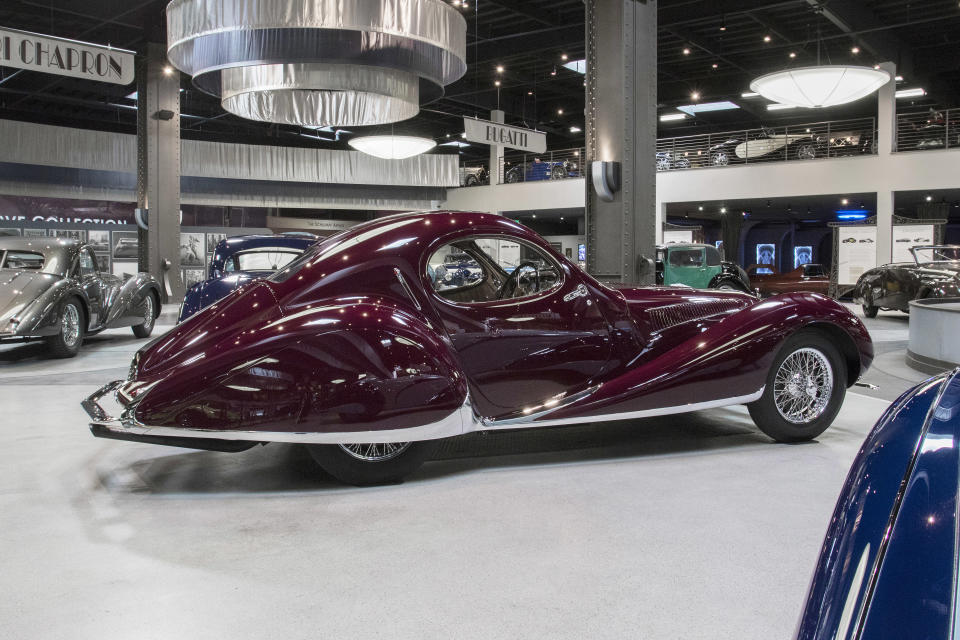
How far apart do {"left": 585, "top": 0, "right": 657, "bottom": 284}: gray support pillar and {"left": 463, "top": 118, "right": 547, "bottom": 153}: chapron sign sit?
5.59 m

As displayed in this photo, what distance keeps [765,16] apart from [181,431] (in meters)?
17.8

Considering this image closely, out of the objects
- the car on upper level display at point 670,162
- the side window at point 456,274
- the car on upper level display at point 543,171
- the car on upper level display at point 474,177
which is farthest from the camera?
the car on upper level display at point 474,177

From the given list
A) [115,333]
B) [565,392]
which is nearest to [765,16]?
[115,333]

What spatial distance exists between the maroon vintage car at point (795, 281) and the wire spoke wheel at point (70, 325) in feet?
52.2

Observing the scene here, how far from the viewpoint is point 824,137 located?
22.1 metres

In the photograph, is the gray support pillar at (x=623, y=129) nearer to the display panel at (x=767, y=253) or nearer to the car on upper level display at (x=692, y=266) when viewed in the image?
the car on upper level display at (x=692, y=266)

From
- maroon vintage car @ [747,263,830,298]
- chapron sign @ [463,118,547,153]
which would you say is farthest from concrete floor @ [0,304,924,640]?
maroon vintage car @ [747,263,830,298]

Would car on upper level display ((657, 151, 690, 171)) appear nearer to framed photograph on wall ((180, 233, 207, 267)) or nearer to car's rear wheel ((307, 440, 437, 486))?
framed photograph on wall ((180, 233, 207, 267))

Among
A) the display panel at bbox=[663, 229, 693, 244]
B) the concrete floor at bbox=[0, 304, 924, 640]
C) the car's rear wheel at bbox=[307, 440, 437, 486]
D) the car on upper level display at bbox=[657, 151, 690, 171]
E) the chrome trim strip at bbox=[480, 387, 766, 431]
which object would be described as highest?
the car on upper level display at bbox=[657, 151, 690, 171]

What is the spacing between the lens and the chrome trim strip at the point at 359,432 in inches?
148

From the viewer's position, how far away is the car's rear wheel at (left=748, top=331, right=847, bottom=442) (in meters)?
4.95

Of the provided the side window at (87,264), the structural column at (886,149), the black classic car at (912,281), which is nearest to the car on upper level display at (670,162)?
the structural column at (886,149)

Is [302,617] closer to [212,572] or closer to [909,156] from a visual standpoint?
[212,572]

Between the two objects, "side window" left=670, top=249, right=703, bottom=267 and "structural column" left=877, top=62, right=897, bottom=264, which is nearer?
"side window" left=670, top=249, right=703, bottom=267
